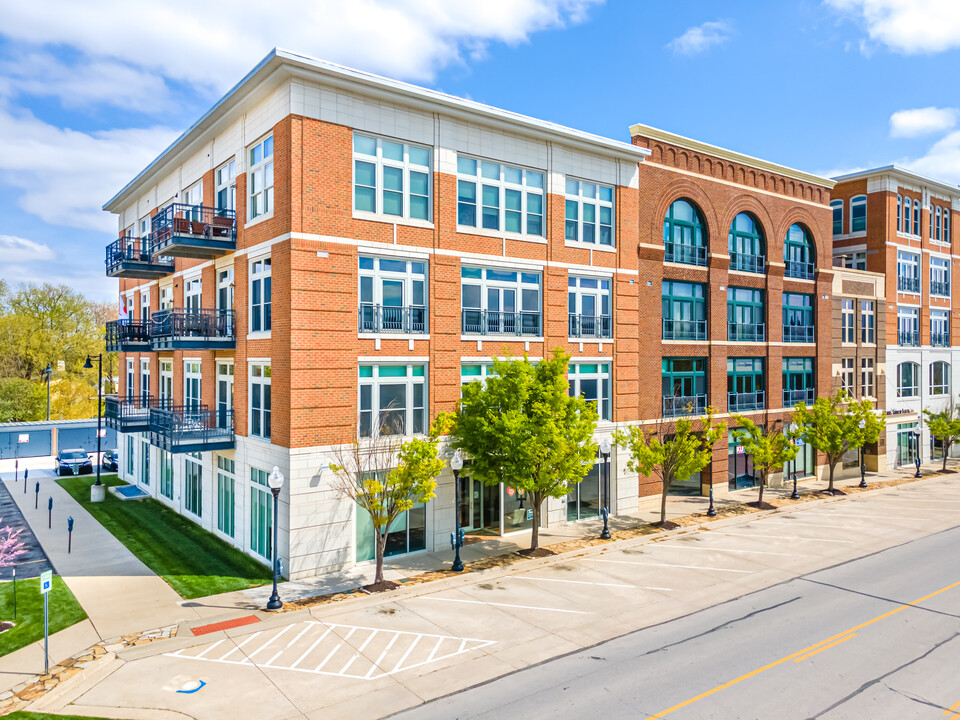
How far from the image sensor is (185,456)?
91.1 feet

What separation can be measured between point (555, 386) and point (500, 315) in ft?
13.4

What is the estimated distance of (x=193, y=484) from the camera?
88.7 ft

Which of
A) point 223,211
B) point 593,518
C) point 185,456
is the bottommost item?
point 593,518

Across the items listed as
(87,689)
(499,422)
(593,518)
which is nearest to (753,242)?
(593,518)

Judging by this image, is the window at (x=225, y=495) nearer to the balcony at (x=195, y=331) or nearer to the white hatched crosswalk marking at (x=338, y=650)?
the balcony at (x=195, y=331)

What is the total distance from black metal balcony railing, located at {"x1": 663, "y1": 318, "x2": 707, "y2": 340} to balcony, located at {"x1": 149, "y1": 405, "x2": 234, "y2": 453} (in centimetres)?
2045

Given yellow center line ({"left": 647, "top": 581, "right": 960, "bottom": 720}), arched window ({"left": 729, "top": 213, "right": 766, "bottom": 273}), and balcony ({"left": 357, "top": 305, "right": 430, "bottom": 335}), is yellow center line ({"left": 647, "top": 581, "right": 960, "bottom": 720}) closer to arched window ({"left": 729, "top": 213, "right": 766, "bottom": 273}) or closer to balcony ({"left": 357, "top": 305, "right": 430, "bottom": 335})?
balcony ({"left": 357, "top": 305, "right": 430, "bottom": 335})

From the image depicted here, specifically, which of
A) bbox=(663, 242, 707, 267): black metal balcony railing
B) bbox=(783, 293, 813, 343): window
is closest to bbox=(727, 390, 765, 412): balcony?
bbox=(783, 293, 813, 343): window

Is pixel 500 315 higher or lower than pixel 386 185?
lower

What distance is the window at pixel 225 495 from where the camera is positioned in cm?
2348

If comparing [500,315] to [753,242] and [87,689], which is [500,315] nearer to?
[87,689]

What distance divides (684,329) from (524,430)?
49.4 ft

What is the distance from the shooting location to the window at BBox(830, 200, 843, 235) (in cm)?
4475

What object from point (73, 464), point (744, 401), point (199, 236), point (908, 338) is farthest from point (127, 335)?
point (908, 338)
